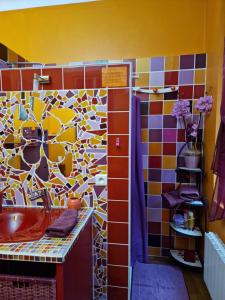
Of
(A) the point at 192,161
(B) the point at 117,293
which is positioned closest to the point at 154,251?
(B) the point at 117,293

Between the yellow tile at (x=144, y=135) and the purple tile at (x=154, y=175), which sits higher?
the yellow tile at (x=144, y=135)

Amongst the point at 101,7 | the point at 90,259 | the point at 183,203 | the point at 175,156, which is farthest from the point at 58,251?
the point at 101,7

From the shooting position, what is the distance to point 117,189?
58.4 inches

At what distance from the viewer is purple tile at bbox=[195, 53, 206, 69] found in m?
2.12

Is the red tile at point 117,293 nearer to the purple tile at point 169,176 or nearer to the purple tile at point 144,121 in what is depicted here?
the purple tile at point 169,176

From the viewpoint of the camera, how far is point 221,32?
173 cm

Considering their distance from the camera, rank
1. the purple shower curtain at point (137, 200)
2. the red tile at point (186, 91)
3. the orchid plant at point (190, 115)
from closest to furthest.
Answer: the purple shower curtain at point (137, 200) → the orchid plant at point (190, 115) → the red tile at point (186, 91)

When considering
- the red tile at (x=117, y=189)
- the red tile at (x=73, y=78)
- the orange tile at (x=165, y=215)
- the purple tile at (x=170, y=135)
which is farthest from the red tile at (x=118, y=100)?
the orange tile at (x=165, y=215)

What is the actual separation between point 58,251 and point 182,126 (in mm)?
1684

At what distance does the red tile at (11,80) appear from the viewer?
1.55 metres

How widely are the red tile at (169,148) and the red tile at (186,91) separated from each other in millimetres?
479

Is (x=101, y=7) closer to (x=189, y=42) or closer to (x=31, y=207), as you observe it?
(x=189, y=42)

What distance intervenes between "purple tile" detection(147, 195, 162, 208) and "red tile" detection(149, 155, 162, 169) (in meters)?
0.31

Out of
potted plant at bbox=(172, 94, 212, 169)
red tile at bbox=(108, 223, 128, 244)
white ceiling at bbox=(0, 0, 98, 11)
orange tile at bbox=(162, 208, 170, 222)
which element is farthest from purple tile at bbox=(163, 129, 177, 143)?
white ceiling at bbox=(0, 0, 98, 11)
